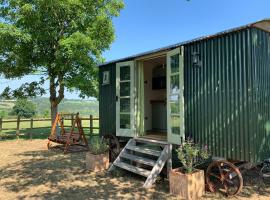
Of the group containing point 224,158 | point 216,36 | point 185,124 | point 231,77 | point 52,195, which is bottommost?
point 52,195

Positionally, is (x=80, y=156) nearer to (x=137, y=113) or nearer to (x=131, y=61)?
(x=137, y=113)

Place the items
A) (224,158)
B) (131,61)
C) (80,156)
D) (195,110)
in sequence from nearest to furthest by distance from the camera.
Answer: (224,158)
(195,110)
(131,61)
(80,156)

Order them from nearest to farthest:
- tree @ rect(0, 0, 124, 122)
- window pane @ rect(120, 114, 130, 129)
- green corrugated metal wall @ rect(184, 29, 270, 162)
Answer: green corrugated metal wall @ rect(184, 29, 270, 162), window pane @ rect(120, 114, 130, 129), tree @ rect(0, 0, 124, 122)

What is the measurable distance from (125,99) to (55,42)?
832 centimetres

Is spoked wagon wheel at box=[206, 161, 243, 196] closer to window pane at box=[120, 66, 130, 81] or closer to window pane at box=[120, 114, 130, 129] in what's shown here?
window pane at box=[120, 114, 130, 129]

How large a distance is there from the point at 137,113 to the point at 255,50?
3.72 meters

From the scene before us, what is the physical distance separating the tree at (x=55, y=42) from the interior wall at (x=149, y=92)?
206 inches

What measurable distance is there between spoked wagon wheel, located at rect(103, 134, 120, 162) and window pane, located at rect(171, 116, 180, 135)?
238 cm

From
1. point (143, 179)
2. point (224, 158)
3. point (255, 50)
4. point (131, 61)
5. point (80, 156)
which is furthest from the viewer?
point (80, 156)

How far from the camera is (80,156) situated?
959 cm

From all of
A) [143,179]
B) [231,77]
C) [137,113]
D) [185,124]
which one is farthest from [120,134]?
[231,77]

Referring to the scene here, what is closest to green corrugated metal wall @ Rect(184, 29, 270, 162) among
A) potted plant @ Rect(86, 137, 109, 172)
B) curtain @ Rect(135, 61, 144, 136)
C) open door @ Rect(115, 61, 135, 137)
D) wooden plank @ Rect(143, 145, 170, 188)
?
wooden plank @ Rect(143, 145, 170, 188)

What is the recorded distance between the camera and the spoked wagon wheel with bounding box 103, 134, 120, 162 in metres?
8.45

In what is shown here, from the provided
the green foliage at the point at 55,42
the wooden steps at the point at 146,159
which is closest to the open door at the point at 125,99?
the wooden steps at the point at 146,159
